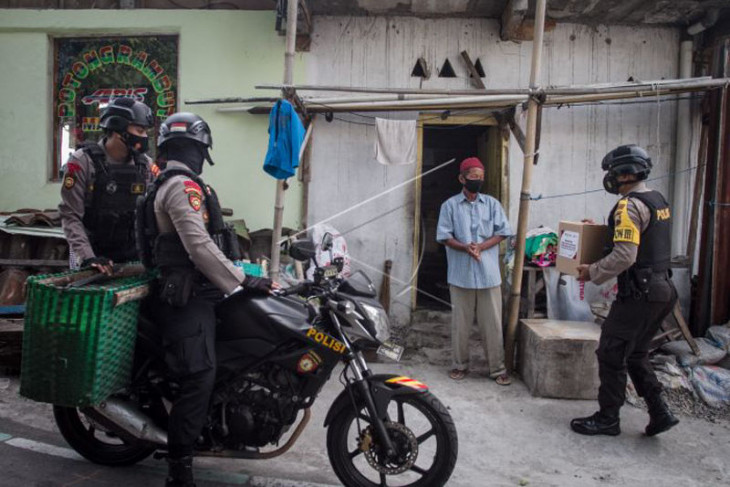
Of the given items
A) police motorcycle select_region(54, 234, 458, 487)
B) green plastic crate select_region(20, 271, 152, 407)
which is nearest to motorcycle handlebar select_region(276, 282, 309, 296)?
police motorcycle select_region(54, 234, 458, 487)

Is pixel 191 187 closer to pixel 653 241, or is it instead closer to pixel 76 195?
pixel 76 195

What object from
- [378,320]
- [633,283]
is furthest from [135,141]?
[633,283]

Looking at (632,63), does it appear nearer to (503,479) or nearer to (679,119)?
(679,119)

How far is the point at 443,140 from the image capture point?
8.02 m

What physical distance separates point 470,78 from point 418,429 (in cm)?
444

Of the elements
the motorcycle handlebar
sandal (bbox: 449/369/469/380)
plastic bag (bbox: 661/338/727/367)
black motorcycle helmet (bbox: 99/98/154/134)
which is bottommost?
sandal (bbox: 449/369/469/380)

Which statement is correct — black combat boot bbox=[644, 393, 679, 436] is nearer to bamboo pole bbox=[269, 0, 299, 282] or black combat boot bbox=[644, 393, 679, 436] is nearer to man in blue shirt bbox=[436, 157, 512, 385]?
man in blue shirt bbox=[436, 157, 512, 385]

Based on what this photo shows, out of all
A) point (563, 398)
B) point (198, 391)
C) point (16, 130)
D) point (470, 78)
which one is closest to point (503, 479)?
point (563, 398)

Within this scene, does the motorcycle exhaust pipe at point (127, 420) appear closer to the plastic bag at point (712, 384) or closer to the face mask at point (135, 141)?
the face mask at point (135, 141)

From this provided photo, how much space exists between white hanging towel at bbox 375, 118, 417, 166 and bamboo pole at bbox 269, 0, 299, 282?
1285 mm

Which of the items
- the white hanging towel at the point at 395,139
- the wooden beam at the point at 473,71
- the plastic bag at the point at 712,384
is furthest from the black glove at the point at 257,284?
the wooden beam at the point at 473,71

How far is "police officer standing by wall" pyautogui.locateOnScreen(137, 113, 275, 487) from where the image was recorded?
8.59 feet

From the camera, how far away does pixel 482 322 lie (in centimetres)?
505

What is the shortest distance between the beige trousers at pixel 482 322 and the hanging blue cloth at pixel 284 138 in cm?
198
